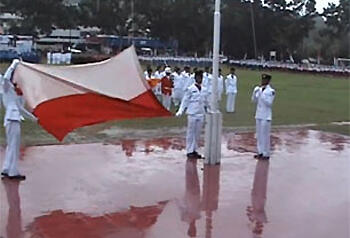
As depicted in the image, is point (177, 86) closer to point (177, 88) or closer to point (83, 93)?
point (177, 88)

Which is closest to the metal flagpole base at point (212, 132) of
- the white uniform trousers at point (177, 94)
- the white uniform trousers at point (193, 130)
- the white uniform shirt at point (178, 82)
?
the white uniform trousers at point (193, 130)

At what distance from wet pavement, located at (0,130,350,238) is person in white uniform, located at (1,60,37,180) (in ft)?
1.04

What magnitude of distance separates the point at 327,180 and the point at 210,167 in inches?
78.0

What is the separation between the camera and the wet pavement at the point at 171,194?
7762mm

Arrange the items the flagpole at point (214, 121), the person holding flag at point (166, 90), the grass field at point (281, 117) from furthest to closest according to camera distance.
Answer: the person holding flag at point (166, 90) → the grass field at point (281, 117) → the flagpole at point (214, 121)

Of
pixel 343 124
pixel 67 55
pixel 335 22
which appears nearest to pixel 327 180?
pixel 343 124

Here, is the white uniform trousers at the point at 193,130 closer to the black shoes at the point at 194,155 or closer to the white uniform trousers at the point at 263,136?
the black shoes at the point at 194,155

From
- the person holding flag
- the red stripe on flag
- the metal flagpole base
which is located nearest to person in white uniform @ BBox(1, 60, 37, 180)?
the red stripe on flag

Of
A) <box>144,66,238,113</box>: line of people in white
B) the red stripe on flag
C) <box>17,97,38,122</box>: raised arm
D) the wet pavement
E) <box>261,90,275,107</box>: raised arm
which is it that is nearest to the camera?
the wet pavement

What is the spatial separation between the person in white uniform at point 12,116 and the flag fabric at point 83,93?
0.42ft

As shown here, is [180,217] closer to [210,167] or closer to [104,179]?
[104,179]

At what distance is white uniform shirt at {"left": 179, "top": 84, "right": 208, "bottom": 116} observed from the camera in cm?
1229

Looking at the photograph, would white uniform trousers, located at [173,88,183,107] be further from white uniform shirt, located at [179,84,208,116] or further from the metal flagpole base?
the metal flagpole base

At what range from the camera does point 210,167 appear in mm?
11516
